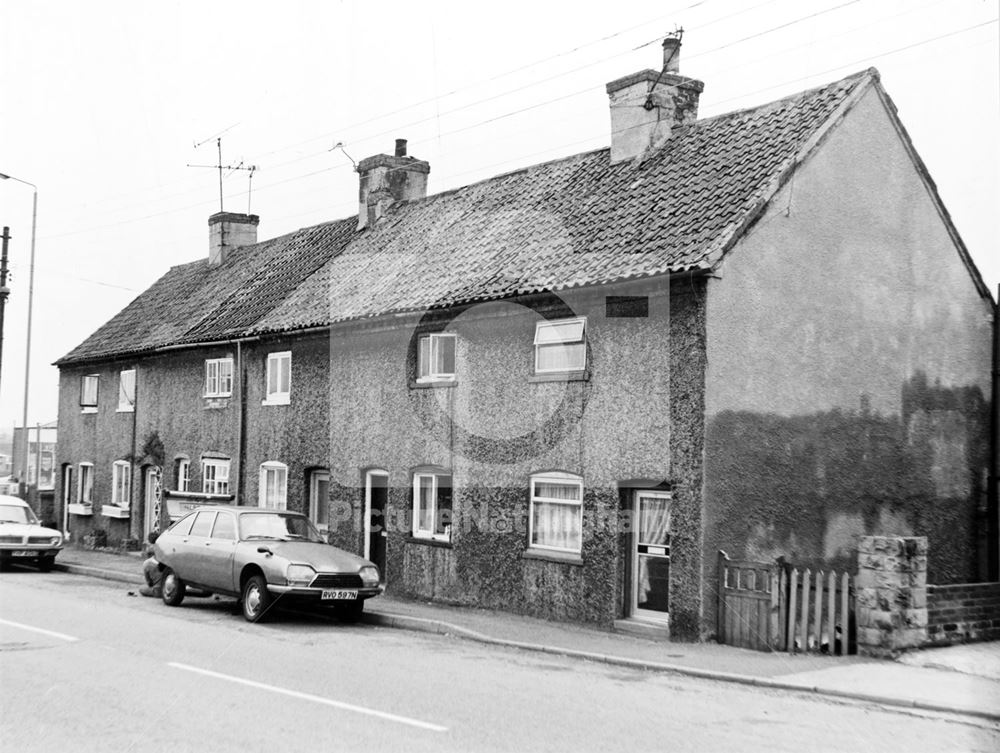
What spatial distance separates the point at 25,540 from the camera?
78.6ft

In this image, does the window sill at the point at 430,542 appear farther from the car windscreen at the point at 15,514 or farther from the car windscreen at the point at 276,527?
the car windscreen at the point at 15,514

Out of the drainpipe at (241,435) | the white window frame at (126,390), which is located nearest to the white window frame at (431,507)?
the drainpipe at (241,435)

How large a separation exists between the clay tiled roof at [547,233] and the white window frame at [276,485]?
2.88m

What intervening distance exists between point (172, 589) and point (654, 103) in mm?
11721

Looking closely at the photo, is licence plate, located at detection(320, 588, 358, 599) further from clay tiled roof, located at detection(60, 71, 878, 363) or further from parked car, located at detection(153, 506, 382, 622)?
clay tiled roof, located at detection(60, 71, 878, 363)

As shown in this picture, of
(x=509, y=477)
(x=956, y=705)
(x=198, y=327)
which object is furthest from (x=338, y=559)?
(x=198, y=327)

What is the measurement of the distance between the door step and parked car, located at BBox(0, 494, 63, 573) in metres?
14.8

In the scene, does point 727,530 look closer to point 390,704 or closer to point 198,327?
point 390,704

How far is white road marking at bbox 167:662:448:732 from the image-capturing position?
28.2 feet

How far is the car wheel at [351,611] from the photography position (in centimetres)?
1590

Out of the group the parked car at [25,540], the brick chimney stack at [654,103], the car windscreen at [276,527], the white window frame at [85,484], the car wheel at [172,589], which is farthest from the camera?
the white window frame at [85,484]

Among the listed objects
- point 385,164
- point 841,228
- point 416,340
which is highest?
point 385,164

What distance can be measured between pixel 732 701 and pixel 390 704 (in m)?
3.29

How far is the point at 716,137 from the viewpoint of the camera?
18047mm
